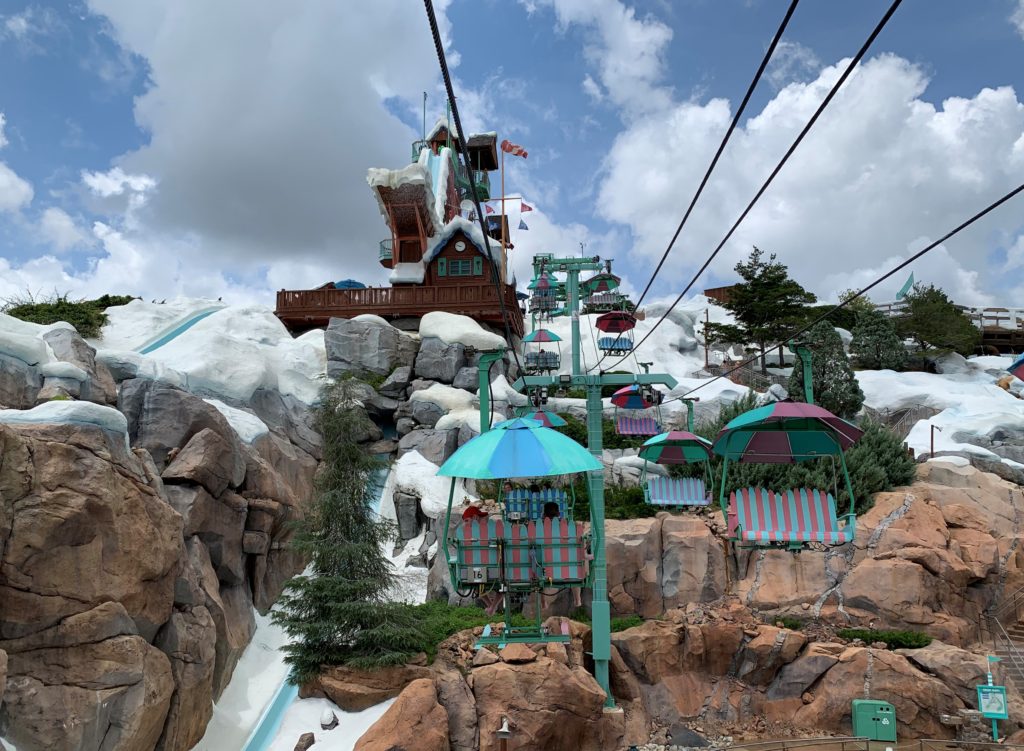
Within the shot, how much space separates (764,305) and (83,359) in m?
27.2

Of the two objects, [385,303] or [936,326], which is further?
[936,326]

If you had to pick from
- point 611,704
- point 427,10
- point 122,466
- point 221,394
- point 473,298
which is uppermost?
point 473,298

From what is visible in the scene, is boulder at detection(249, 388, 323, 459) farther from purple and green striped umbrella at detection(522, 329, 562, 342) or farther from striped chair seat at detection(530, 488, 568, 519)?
striped chair seat at detection(530, 488, 568, 519)

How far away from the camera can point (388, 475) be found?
21.8 m

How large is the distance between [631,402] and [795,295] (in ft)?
55.7

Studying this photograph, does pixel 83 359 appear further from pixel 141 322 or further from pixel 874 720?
pixel 874 720

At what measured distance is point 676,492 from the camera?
12.7m

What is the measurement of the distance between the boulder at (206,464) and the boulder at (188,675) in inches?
110

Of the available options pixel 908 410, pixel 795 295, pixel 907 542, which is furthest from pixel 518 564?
pixel 795 295

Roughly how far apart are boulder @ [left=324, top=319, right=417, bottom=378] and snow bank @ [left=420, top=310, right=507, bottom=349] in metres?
1.21

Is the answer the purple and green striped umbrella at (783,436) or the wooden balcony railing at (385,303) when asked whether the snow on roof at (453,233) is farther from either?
the purple and green striped umbrella at (783,436)

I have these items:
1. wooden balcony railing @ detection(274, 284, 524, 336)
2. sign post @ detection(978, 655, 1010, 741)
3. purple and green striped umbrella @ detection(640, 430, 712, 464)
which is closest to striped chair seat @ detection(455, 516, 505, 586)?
purple and green striped umbrella @ detection(640, 430, 712, 464)

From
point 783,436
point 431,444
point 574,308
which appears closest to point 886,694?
point 783,436

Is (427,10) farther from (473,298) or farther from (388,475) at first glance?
(473,298)
